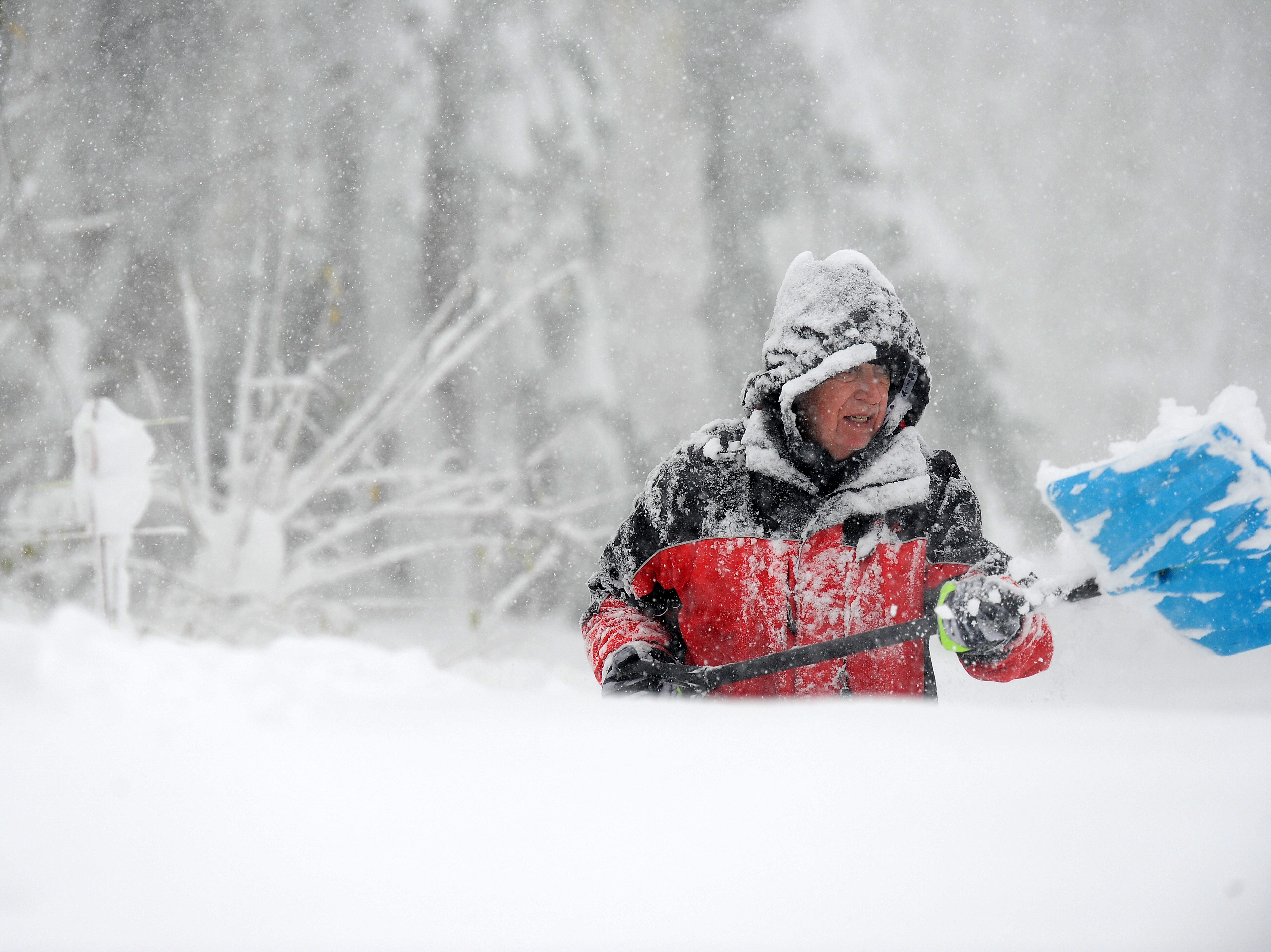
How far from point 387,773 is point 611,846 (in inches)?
6.3

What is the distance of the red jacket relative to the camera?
1566 millimetres

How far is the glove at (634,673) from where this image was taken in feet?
4.94

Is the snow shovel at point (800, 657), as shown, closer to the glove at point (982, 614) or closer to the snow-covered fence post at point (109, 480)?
the glove at point (982, 614)

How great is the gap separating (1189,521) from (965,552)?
1.56 ft

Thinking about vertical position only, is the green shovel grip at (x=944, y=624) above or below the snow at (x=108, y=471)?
below

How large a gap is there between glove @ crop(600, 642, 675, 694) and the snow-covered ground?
83 cm

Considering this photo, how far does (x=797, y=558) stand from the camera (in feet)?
5.24

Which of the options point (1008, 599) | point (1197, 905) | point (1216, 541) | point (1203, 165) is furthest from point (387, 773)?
point (1203, 165)

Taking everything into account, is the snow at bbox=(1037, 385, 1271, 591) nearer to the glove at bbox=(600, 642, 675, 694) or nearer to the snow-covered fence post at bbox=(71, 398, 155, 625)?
the glove at bbox=(600, 642, 675, 694)

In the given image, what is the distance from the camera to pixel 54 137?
10.1 meters

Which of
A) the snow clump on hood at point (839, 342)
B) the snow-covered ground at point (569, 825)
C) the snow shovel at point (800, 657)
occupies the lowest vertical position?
the snow-covered ground at point (569, 825)

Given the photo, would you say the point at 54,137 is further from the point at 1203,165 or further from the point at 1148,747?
the point at 1203,165

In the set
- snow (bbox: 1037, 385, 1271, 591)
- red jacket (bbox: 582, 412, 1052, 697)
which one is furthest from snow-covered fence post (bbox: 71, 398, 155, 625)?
snow (bbox: 1037, 385, 1271, 591)

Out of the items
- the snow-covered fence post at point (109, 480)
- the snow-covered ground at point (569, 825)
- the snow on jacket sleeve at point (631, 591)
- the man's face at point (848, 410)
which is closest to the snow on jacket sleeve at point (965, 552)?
the man's face at point (848, 410)
